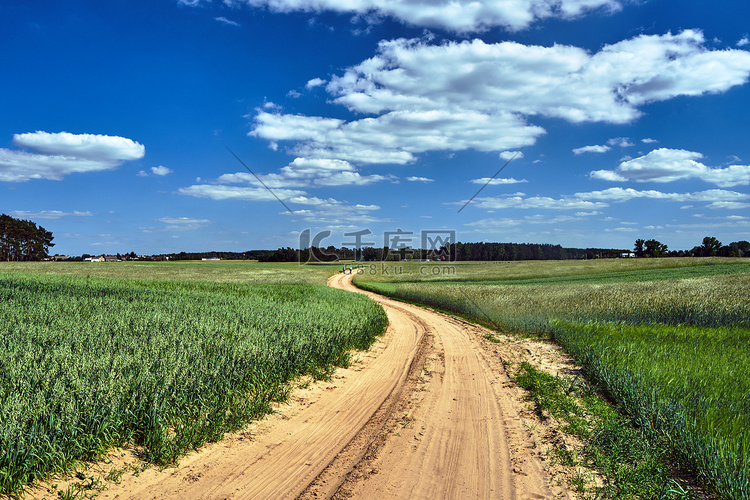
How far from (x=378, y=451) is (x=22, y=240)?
147067 millimetres

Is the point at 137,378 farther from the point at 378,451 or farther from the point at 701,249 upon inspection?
the point at 701,249

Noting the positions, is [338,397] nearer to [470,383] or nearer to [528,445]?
[470,383]

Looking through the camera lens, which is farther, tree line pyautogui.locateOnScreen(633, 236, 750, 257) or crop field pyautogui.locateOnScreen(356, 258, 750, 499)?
tree line pyautogui.locateOnScreen(633, 236, 750, 257)

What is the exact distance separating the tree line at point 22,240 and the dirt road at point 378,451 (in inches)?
5516

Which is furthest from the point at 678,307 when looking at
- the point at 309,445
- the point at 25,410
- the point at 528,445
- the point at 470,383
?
the point at 25,410

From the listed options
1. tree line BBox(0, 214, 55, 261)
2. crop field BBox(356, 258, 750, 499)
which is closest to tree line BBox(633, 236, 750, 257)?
crop field BBox(356, 258, 750, 499)

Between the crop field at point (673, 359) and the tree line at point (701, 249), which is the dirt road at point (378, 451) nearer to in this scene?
the crop field at point (673, 359)

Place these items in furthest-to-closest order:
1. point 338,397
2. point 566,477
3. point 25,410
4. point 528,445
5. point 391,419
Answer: point 338,397 < point 391,419 < point 528,445 < point 566,477 < point 25,410

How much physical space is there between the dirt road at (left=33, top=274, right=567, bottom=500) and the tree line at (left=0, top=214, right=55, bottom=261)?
140 metres

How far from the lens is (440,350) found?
43.4 feet

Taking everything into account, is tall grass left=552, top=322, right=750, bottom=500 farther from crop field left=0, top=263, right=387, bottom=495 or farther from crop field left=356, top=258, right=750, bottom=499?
crop field left=0, top=263, right=387, bottom=495

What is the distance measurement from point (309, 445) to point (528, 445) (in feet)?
11.1

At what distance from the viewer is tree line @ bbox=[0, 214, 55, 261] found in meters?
108

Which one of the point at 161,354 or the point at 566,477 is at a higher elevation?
the point at 161,354
